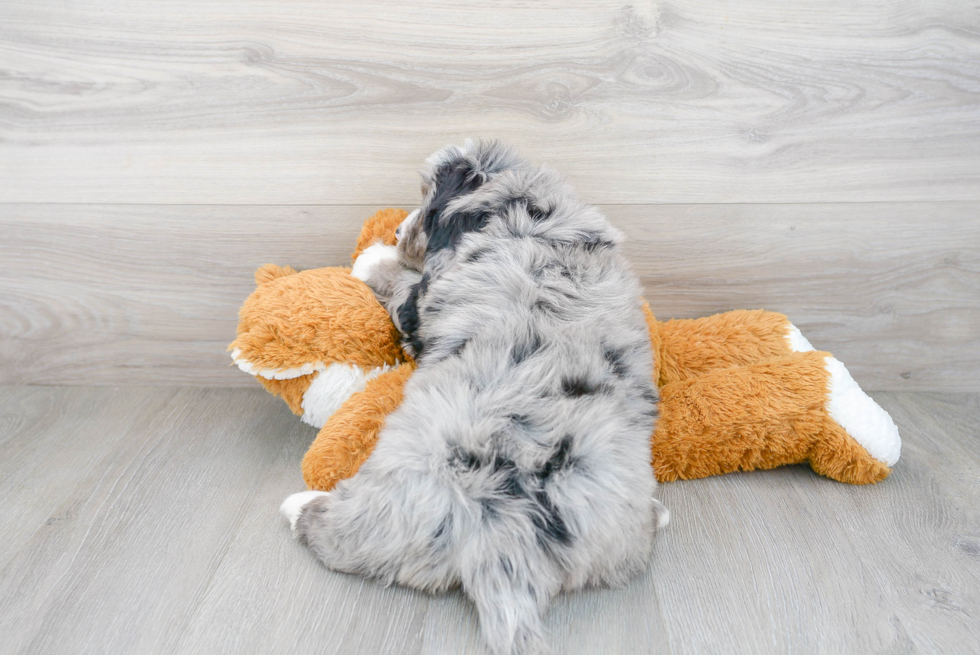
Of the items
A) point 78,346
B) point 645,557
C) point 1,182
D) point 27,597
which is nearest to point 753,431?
point 645,557

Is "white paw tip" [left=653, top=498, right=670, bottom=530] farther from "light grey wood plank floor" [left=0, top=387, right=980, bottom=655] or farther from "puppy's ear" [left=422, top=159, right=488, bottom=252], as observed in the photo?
"puppy's ear" [left=422, top=159, right=488, bottom=252]

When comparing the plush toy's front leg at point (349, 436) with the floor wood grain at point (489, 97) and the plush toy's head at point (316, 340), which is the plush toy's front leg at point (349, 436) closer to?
the plush toy's head at point (316, 340)

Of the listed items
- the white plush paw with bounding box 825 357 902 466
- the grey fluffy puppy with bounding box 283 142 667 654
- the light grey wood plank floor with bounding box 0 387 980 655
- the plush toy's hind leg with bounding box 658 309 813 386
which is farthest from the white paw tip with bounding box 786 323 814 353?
the grey fluffy puppy with bounding box 283 142 667 654

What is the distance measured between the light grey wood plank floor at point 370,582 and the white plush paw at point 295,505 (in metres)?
0.04

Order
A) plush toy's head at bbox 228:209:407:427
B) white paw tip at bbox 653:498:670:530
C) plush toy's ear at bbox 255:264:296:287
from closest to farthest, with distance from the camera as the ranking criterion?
1. white paw tip at bbox 653:498:670:530
2. plush toy's head at bbox 228:209:407:427
3. plush toy's ear at bbox 255:264:296:287

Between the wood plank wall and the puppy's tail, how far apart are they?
76 cm

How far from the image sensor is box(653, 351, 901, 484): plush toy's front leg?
3.53 ft

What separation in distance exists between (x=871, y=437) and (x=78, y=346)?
156 centimetres

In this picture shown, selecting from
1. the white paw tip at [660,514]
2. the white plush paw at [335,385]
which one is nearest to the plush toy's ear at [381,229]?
the white plush paw at [335,385]

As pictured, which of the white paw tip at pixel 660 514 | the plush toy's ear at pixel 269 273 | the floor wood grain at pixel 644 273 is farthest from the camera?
the floor wood grain at pixel 644 273

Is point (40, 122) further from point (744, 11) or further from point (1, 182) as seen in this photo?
point (744, 11)

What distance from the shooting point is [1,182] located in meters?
1.31

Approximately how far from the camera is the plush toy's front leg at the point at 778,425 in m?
1.08

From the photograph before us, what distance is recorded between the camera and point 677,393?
1148 mm
